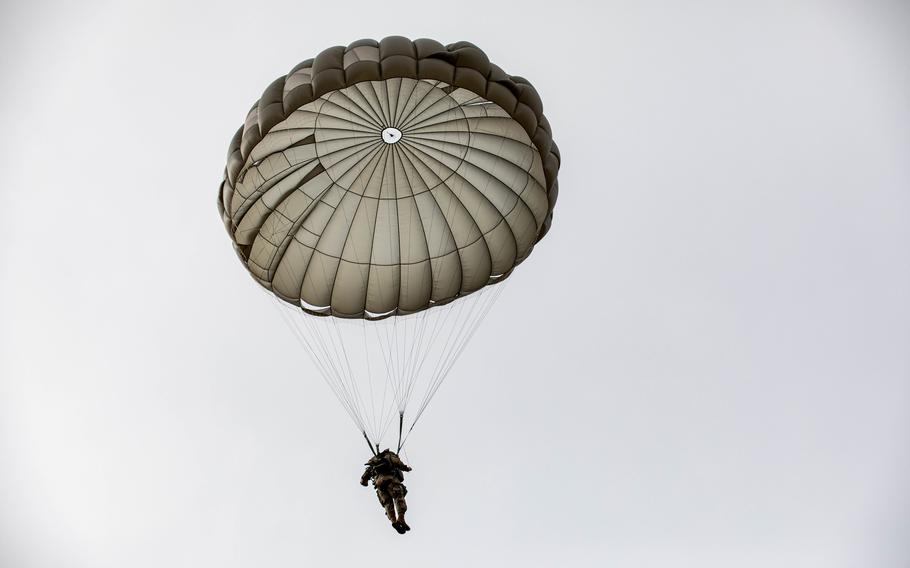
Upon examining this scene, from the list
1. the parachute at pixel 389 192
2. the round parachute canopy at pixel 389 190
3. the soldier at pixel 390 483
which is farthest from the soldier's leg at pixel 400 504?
the round parachute canopy at pixel 389 190

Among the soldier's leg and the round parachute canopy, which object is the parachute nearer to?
the round parachute canopy

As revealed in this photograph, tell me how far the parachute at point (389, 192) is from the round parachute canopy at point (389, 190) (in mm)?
17

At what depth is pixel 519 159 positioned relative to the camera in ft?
39.9

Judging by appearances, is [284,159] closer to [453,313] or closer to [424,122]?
[424,122]

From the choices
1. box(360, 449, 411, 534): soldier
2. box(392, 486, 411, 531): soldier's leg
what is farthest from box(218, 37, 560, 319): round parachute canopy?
box(392, 486, 411, 531): soldier's leg

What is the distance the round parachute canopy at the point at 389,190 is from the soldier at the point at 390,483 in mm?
2382

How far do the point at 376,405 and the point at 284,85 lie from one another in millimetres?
8811

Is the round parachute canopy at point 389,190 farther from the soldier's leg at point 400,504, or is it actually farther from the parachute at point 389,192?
the soldier's leg at point 400,504

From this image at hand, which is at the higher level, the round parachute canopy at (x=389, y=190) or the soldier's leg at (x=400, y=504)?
the round parachute canopy at (x=389, y=190)

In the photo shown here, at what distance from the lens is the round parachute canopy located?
38.6 ft

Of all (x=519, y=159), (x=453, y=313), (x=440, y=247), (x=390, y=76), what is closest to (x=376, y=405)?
(x=453, y=313)

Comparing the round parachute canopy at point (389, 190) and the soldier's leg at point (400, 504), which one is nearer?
the soldier's leg at point (400, 504)

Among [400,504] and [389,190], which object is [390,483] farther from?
[389,190]

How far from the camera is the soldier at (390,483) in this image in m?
11.5
